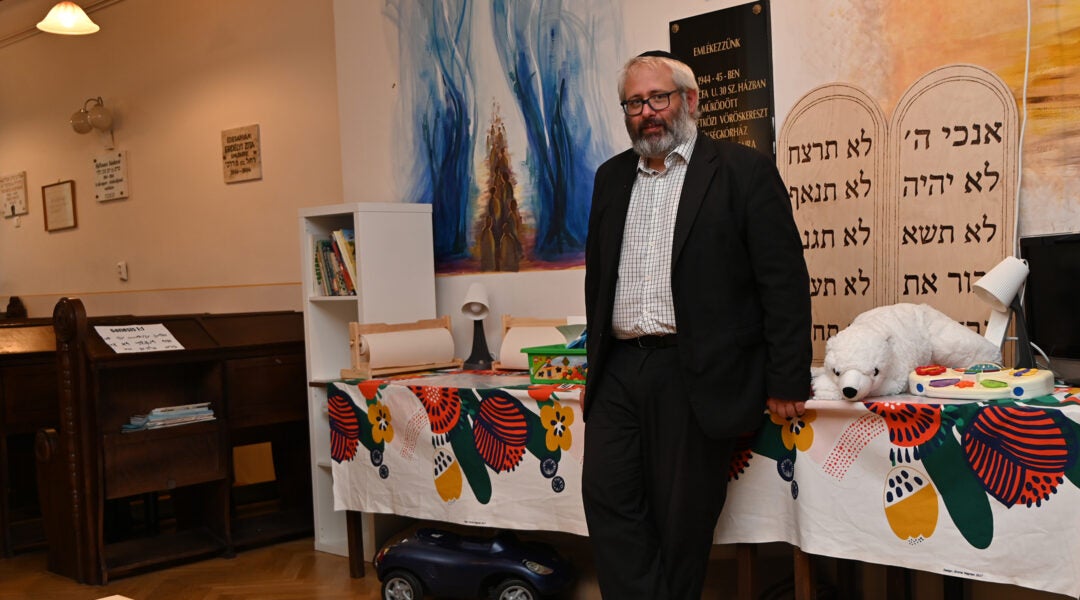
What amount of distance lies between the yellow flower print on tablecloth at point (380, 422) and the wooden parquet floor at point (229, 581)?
583 millimetres

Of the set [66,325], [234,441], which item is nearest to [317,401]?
[234,441]

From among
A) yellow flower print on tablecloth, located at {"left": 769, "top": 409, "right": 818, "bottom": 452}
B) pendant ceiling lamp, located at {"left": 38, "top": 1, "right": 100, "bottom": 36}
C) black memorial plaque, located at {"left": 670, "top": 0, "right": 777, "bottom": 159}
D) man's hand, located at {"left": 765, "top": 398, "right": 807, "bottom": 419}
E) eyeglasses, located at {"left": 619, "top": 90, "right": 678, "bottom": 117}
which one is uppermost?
pendant ceiling lamp, located at {"left": 38, "top": 1, "right": 100, "bottom": 36}

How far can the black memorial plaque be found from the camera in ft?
10.2

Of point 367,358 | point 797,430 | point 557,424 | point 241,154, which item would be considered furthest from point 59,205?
point 797,430

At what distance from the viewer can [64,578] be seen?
162 inches

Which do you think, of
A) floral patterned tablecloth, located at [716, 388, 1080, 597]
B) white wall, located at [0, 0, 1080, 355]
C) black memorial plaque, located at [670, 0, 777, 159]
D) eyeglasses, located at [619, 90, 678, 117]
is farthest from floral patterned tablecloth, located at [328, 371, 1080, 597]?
black memorial plaque, located at [670, 0, 777, 159]

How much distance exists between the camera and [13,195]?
25.1ft

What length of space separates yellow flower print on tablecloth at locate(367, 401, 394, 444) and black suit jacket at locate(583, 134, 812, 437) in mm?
1370

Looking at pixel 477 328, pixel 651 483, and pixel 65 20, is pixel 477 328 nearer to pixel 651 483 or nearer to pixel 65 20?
pixel 651 483

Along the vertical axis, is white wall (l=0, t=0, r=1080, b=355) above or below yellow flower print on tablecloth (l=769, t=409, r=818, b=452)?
above

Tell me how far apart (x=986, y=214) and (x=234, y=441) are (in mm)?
3377

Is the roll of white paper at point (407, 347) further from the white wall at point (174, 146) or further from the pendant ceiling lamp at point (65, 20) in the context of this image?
the pendant ceiling lamp at point (65, 20)

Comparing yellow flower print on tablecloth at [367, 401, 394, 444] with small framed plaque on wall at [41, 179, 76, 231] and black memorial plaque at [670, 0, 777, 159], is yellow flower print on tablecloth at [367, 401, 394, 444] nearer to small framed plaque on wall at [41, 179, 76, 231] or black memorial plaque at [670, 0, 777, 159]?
black memorial plaque at [670, 0, 777, 159]

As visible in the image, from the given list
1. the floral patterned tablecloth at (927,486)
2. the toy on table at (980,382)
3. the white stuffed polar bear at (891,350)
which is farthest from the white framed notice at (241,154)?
the toy on table at (980,382)
